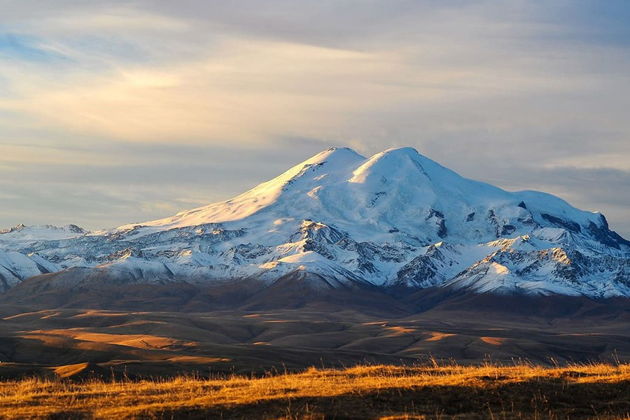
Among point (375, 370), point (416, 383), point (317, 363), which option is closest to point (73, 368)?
point (375, 370)

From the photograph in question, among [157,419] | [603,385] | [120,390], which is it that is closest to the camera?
[157,419]

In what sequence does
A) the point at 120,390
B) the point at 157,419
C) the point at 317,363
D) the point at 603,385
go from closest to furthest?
the point at 157,419, the point at 603,385, the point at 120,390, the point at 317,363

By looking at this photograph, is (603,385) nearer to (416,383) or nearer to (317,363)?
(416,383)

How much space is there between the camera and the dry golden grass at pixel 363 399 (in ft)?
101

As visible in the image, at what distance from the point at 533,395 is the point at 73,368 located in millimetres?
47867

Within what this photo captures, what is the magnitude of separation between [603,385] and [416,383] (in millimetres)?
6433

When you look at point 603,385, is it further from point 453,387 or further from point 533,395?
point 453,387

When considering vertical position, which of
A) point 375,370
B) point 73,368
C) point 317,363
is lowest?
point 317,363

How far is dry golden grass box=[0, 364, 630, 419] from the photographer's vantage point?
3069 cm

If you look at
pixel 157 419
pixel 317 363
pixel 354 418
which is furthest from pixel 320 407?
pixel 317 363

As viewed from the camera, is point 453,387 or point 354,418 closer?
point 354,418

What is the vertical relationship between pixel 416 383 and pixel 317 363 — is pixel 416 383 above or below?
above

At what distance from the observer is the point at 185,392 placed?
117 ft

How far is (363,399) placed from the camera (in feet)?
107
